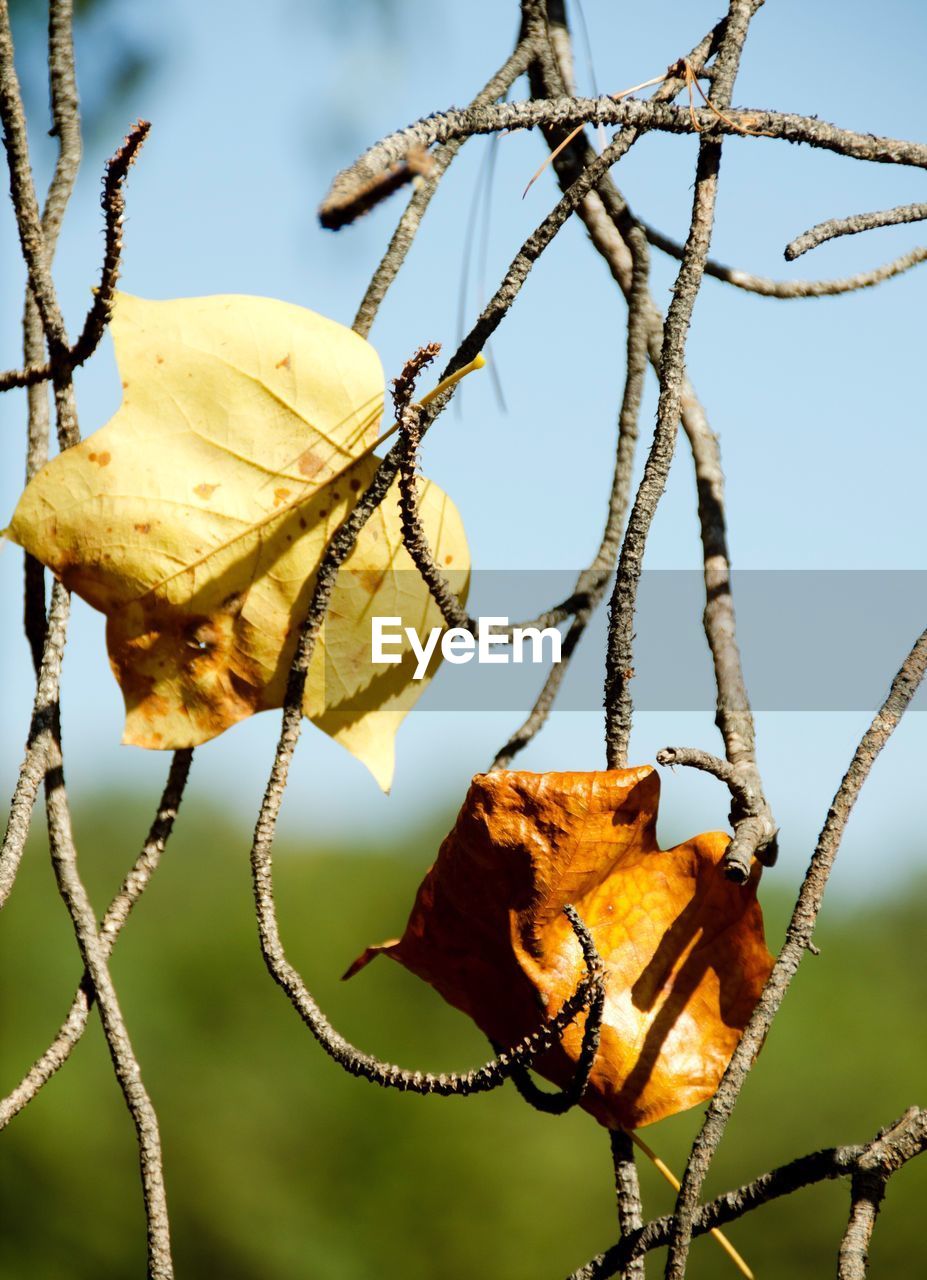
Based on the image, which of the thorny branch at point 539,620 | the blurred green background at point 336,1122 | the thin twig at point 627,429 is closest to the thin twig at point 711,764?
the thorny branch at point 539,620

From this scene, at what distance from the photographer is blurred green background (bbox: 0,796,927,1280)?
3.36 m

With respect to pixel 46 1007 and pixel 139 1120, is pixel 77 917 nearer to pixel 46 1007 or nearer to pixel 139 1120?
pixel 139 1120

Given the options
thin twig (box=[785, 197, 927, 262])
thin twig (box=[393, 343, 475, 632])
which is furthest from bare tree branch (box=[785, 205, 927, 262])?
thin twig (box=[393, 343, 475, 632])

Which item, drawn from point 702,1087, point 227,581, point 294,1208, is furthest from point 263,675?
point 294,1208

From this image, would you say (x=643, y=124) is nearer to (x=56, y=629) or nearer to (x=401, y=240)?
(x=401, y=240)

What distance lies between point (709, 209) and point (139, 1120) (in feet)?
0.87

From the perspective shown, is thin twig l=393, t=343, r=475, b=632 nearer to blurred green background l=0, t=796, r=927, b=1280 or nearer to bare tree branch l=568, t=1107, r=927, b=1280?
bare tree branch l=568, t=1107, r=927, b=1280

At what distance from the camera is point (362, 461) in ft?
1.02

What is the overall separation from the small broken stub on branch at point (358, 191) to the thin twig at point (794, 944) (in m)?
0.16

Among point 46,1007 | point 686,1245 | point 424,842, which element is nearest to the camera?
point 686,1245

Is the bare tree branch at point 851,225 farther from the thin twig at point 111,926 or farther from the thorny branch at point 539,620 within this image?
the thin twig at point 111,926

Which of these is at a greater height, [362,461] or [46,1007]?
[362,461]

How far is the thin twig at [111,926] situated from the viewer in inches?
11.0

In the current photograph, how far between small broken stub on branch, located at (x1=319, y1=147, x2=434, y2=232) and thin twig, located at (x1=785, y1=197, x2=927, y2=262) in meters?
0.11
